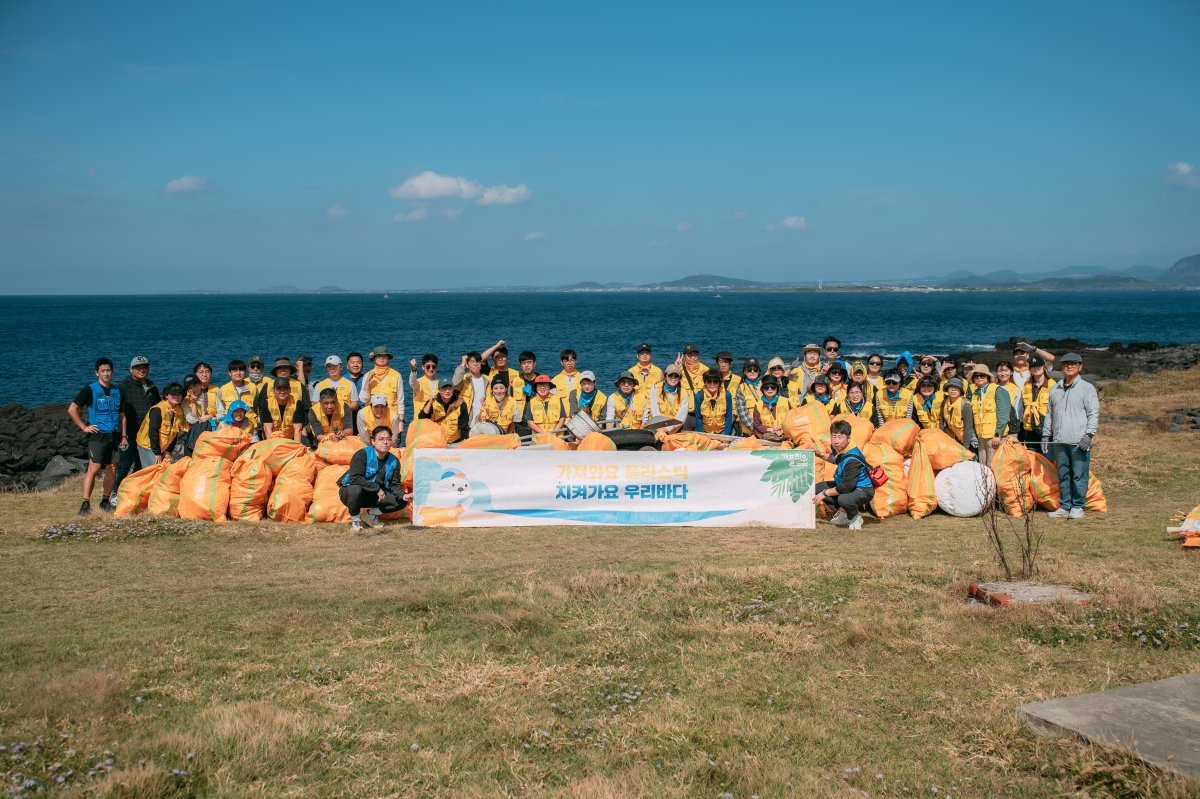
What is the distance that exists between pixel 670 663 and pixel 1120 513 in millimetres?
8173

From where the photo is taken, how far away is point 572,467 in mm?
11453

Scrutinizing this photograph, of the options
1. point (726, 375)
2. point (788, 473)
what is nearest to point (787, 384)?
point (726, 375)

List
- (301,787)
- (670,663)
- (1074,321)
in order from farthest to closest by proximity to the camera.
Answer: (1074,321)
(670,663)
(301,787)

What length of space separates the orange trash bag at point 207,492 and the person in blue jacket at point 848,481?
25.3 feet

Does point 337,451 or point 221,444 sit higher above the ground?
point 221,444

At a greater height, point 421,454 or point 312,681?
point 421,454

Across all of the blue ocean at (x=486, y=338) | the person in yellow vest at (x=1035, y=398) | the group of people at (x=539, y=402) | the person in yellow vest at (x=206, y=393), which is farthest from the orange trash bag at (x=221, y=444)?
the blue ocean at (x=486, y=338)

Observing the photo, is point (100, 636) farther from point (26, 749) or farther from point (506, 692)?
point (506, 692)

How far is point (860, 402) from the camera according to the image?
510 inches

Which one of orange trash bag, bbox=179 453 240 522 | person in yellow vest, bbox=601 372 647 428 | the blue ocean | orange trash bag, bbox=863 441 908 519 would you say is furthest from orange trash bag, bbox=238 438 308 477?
the blue ocean

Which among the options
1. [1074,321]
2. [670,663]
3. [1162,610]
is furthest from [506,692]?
[1074,321]

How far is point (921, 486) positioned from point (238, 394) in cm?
976

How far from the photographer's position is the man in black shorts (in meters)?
11.8

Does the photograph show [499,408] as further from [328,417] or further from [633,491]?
[633,491]
